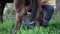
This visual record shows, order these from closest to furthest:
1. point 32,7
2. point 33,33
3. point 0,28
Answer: point 33,33 → point 32,7 → point 0,28

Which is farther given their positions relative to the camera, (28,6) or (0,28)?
(0,28)

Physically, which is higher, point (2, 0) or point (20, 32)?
point (2, 0)

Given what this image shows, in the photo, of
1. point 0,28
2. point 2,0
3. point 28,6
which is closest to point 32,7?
point 28,6

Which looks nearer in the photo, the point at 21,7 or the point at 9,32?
the point at 21,7

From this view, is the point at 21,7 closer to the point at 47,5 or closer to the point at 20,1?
the point at 20,1

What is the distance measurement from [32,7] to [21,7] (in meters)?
0.22

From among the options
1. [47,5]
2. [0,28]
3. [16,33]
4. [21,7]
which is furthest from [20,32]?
[47,5]

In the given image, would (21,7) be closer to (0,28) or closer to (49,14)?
(0,28)

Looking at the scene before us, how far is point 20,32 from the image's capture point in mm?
4082

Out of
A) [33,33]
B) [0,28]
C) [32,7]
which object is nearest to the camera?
[33,33]

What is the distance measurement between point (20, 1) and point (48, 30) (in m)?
0.73

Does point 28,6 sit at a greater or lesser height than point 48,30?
greater

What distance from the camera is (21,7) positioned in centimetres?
427

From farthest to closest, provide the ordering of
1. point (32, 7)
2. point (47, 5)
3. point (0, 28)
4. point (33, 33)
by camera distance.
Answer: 1. point (47, 5)
2. point (0, 28)
3. point (32, 7)
4. point (33, 33)
